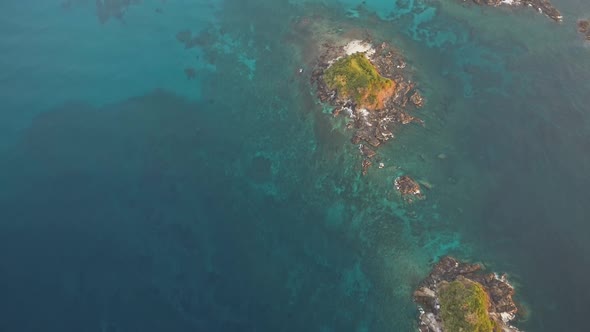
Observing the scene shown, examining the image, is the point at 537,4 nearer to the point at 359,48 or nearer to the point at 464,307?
the point at 359,48

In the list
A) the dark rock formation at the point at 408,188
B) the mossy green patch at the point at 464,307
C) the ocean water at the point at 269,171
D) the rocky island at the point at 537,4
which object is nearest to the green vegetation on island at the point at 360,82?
the ocean water at the point at 269,171

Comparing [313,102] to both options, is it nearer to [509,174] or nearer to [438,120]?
[438,120]

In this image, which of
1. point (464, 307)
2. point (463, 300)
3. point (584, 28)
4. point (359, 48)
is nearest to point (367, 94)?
point (359, 48)

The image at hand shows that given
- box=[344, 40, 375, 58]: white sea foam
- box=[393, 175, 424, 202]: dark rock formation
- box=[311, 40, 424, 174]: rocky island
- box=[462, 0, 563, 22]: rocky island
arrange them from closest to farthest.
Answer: box=[393, 175, 424, 202]: dark rock formation
box=[311, 40, 424, 174]: rocky island
box=[344, 40, 375, 58]: white sea foam
box=[462, 0, 563, 22]: rocky island

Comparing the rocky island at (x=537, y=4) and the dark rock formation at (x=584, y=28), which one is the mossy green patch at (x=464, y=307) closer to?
the dark rock formation at (x=584, y=28)

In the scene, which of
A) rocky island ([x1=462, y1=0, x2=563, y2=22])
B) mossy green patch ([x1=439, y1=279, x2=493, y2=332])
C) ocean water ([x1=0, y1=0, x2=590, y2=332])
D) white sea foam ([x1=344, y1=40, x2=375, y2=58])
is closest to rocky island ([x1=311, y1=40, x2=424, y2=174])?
white sea foam ([x1=344, y1=40, x2=375, y2=58])

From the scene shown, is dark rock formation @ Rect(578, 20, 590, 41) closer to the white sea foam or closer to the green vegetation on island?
the green vegetation on island

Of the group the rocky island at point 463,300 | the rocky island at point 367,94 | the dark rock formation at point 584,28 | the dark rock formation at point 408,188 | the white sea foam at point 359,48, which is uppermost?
the dark rock formation at point 584,28
